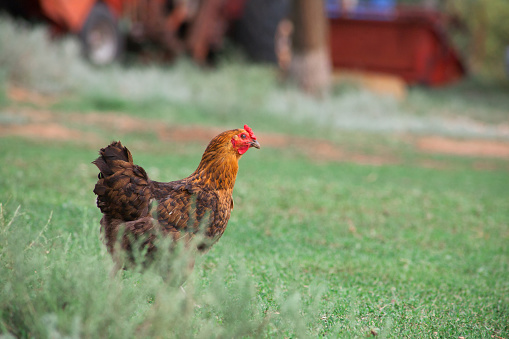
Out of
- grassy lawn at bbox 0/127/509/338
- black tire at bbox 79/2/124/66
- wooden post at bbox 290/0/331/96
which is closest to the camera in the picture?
grassy lawn at bbox 0/127/509/338

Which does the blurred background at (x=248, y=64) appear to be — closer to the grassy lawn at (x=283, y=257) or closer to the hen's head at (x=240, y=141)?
the grassy lawn at (x=283, y=257)

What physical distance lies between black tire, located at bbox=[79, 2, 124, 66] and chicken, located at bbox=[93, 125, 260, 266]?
498 inches

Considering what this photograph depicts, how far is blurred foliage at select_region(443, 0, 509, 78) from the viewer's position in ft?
101

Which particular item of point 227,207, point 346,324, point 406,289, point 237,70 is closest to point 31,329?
point 227,207

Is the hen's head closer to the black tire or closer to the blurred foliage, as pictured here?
the black tire

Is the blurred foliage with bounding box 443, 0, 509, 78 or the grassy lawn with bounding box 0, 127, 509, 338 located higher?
the blurred foliage with bounding box 443, 0, 509, 78

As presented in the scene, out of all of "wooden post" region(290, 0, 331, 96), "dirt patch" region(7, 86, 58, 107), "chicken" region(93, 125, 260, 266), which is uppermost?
"wooden post" region(290, 0, 331, 96)

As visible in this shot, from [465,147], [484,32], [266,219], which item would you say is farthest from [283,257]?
[484,32]

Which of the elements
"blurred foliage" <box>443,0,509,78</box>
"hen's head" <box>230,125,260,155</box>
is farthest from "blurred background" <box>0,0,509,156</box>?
"blurred foliage" <box>443,0,509,78</box>

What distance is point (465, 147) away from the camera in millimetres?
14484

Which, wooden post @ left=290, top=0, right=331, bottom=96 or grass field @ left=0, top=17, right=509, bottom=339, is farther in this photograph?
wooden post @ left=290, top=0, right=331, bottom=96

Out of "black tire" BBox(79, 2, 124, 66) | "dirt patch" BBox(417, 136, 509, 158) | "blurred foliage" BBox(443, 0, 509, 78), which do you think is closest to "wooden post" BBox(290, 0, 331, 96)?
"dirt patch" BBox(417, 136, 509, 158)

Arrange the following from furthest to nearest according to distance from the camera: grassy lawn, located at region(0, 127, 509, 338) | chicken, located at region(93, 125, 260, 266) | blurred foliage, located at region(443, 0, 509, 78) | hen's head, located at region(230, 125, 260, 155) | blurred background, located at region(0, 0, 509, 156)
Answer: blurred foliage, located at region(443, 0, 509, 78) → blurred background, located at region(0, 0, 509, 156) → hen's head, located at region(230, 125, 260, 155) → chicken, located at region(93, 125, 260, 266) → grassy lawn, located at region(0, 127, 509, 338)

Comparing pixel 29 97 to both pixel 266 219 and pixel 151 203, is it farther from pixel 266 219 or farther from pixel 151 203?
pixel 151 203
